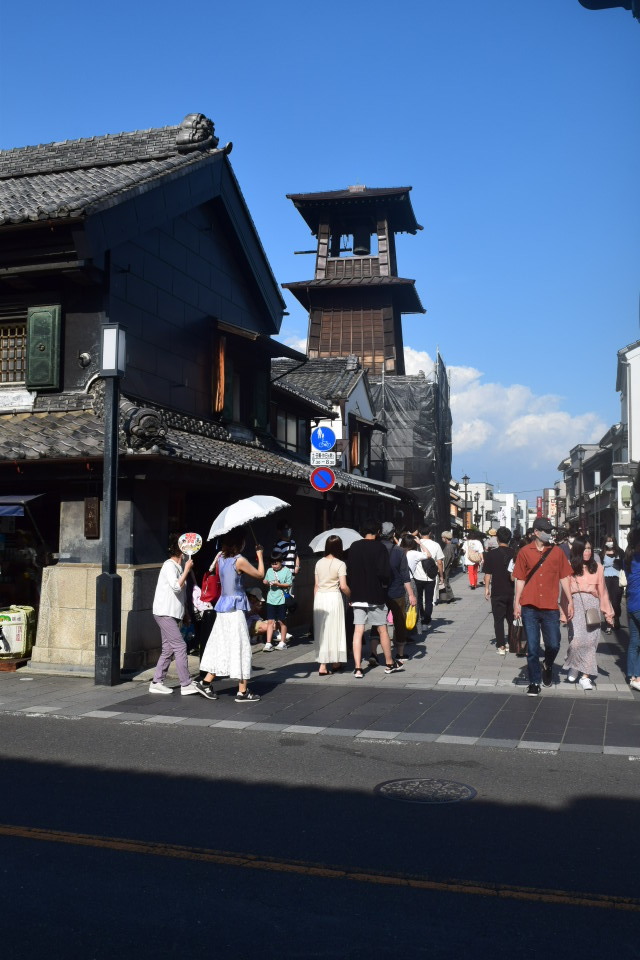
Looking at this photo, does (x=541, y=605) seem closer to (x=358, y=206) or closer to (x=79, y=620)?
(x=79, y=620)

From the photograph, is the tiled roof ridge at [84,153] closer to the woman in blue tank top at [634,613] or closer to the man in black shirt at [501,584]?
the man in black shirt at [501,584]

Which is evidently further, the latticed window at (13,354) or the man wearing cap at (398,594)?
the latticed window at (13,354)

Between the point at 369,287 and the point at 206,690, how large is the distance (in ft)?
127

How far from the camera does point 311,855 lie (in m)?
5.19

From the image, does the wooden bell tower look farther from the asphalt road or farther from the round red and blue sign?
the asphalt road

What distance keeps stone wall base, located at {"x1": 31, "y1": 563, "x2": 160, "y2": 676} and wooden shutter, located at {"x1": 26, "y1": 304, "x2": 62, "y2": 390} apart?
118 inches

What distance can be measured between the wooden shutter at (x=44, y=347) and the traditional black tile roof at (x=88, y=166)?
1.50m

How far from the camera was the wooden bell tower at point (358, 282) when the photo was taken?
152ft

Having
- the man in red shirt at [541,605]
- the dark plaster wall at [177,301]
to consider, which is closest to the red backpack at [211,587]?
the man in red shirt at [541,605]

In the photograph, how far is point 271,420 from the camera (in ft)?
76.9

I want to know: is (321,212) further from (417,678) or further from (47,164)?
(417,678)

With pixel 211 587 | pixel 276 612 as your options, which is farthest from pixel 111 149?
Answer: pixel 211 587

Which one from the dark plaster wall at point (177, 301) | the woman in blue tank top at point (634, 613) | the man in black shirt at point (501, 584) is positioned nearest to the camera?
the woman in blue tank top at point (634, 613)

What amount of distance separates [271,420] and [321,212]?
2767 centimetres
